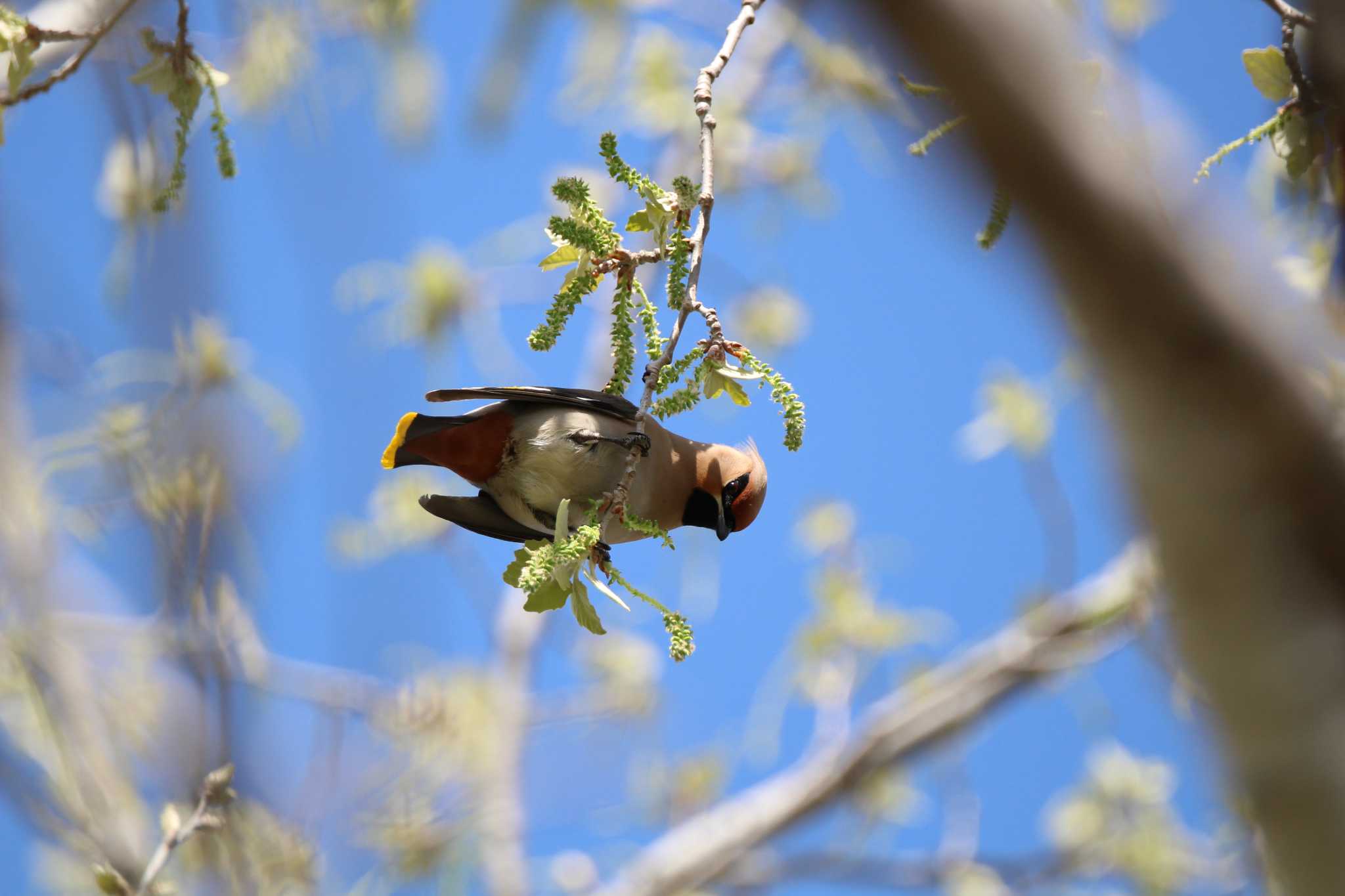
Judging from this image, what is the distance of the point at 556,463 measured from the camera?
3.04 metres

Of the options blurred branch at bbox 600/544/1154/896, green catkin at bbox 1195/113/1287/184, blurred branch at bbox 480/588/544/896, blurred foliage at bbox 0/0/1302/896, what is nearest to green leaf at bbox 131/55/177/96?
blurred foliage at bbox 0/0/1302/896

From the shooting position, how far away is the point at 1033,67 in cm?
73

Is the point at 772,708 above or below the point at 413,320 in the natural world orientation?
below

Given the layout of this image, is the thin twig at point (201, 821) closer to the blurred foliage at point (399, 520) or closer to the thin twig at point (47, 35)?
the thin twig at point (47, 35)

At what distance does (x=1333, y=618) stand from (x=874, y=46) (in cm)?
47

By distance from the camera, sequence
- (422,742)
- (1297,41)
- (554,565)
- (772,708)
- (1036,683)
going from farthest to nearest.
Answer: (1036,683) → (772,708) → (422,742) → (1297,41) → (554,565)

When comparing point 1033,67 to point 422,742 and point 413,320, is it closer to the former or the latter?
point 422,742

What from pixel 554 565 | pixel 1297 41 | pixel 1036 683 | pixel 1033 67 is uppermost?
pixel 1036 683

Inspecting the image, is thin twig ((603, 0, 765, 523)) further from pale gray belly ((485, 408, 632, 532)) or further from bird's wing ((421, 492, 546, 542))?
bird's wing ((421, 492, 546, 542))

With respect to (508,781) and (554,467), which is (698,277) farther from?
(508,781)

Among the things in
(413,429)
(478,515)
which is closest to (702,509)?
(478,515)

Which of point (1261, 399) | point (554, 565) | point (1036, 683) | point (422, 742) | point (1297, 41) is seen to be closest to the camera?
point (1261, 399)

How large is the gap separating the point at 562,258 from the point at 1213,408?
5.55 ft

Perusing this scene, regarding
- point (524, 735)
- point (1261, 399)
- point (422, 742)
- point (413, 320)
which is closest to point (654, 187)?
point (1261, 399)
